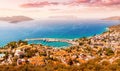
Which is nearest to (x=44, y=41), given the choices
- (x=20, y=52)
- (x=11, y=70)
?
(x=20, y=52)

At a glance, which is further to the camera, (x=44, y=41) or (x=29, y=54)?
(x=44, y=41)

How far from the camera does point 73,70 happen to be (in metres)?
41.3

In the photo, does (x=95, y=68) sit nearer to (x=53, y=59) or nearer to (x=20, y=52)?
(x=53, y=59)

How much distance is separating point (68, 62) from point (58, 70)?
20.6m

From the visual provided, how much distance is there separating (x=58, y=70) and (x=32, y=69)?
4856 millimetres

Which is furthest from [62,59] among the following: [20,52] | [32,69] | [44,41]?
[44,41]

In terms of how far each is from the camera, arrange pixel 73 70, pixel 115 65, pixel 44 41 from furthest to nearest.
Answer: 1. pixel 44 41
2. pixel 73 70
3. pixel 115 65

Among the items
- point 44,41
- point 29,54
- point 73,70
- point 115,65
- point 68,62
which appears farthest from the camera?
point 44,41

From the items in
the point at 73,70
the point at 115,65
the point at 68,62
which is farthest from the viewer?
the point at 68,62

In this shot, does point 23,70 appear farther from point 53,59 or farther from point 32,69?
point 53,59

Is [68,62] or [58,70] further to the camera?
A: [68,62]

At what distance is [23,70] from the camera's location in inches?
1694

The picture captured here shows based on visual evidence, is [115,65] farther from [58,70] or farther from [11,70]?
[11,70]

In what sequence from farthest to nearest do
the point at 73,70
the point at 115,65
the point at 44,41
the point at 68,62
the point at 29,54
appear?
the point at 44,41, the point at 29,54, the point at 68,62, the point at 73,70, the point at 115,65
